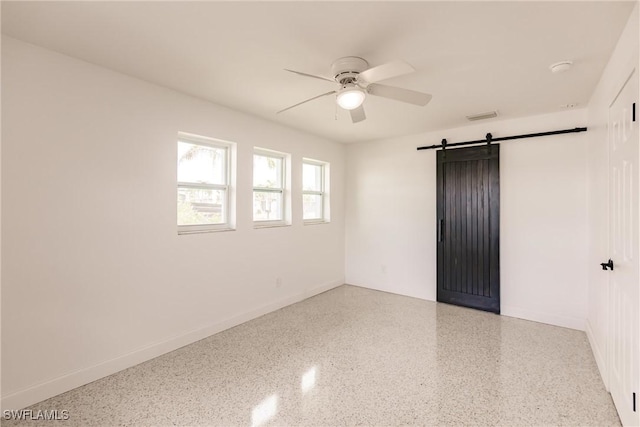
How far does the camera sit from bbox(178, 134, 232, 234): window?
10.4 ft

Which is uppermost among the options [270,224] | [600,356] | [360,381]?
[270,224]

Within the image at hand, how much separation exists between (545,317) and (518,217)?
1.20m

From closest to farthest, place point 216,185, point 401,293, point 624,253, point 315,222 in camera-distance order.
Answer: point 624,253 < point 216,185 < point 401,293 < point 315,222

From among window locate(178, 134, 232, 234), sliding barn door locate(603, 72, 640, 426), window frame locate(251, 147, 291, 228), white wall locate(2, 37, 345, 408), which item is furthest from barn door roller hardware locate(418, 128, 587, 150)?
window locate(178, 134, 232, 234)

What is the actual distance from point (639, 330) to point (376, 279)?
3.58 m

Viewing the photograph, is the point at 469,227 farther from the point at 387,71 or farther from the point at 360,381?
the point at 387,71

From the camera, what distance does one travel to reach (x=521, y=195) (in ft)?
12.2

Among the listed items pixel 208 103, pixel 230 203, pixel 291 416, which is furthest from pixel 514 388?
pixel 208 103

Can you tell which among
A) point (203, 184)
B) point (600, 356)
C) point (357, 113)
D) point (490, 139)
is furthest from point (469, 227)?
point (203, 184)

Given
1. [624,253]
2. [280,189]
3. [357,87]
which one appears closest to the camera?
[624,253]

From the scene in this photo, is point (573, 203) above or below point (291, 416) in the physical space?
above

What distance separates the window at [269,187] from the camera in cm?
396

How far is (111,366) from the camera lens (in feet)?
8.14

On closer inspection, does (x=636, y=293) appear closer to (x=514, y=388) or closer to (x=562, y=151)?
(x=514, y=388)
